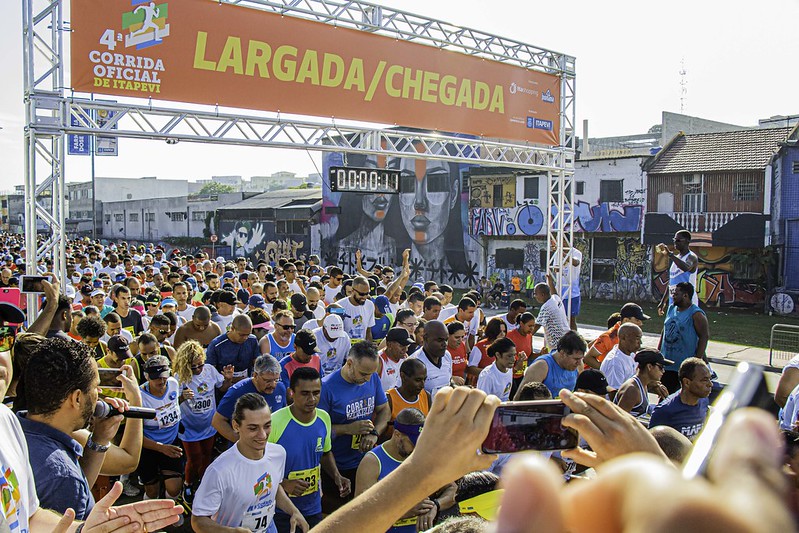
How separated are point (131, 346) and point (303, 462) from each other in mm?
3318

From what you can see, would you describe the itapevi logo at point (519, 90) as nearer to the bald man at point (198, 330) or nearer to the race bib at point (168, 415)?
the bald man at point (198, 330)

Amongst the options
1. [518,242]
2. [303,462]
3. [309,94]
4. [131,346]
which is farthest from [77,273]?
[518,242]

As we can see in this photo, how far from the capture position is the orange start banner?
8766mm

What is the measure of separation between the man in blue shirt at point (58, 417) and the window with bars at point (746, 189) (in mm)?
25915

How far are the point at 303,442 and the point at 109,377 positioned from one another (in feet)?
5.01

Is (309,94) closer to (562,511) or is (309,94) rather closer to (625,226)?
(562,511)

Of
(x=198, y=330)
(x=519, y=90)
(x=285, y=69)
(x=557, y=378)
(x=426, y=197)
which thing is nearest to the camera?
(x=557, y=378)

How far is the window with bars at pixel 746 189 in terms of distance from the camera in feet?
78.7

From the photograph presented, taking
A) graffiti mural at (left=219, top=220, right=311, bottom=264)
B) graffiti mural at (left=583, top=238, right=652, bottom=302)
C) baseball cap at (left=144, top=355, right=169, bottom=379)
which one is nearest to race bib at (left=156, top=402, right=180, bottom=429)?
baseball cap at (left=144, top=355, right=169, bottom=379)

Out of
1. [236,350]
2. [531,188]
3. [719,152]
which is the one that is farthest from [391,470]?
[719,152]

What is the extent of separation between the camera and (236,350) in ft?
22.4

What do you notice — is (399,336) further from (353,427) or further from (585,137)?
(585,137)

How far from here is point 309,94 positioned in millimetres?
10477

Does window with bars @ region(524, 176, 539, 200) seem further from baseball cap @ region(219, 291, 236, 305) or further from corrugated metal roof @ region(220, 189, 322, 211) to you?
baseball cap @ region(219, 291, 236, 305)
